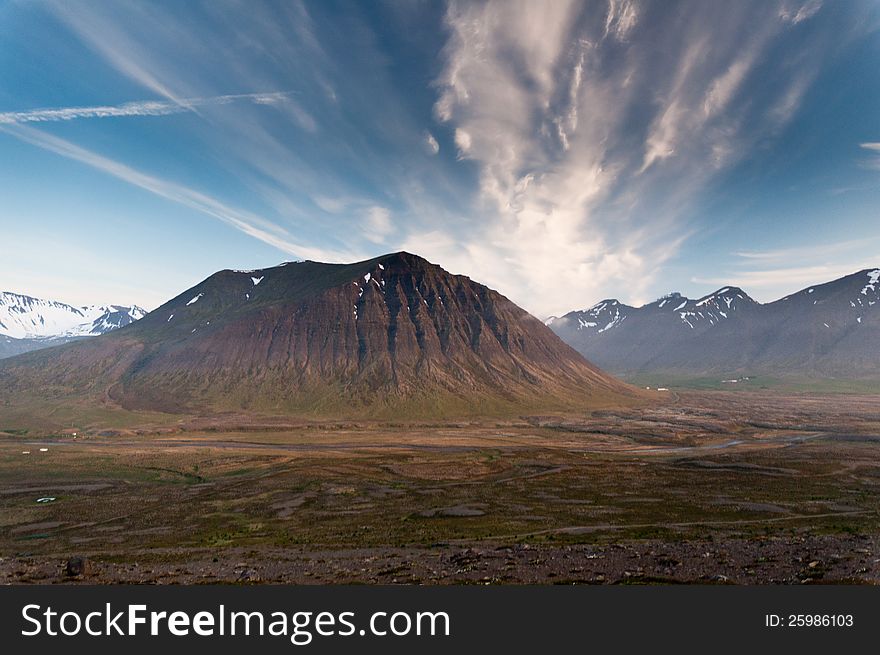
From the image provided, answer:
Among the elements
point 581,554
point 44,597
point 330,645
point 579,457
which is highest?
point 44,597

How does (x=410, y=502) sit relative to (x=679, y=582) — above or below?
below

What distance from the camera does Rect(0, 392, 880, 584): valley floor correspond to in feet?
98.7

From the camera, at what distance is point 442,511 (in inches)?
2157

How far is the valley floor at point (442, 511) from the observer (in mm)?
30094

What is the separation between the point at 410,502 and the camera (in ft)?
201

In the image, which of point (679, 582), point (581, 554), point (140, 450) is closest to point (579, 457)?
point (581, 554)

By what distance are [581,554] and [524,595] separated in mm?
18190

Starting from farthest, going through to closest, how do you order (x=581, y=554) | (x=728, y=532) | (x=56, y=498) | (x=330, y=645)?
1. (x=56, y=498)
2. (x=728, y=532)
3. (x=581, y=554)
4. (x=330, y=645)

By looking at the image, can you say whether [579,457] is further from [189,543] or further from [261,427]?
[261,427]

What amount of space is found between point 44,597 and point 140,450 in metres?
121

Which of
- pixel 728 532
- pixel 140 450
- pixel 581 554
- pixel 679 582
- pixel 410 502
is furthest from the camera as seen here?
pixel 140 450

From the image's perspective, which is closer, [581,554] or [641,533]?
[581,554]

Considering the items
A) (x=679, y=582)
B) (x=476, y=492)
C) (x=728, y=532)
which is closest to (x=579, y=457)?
(x=476, y=492)

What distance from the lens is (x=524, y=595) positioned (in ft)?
56.3
